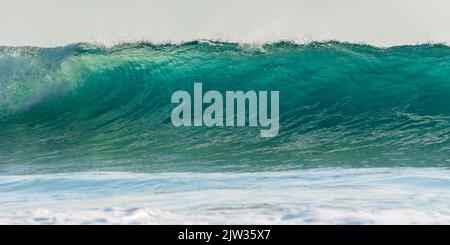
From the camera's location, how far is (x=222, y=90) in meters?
13.3

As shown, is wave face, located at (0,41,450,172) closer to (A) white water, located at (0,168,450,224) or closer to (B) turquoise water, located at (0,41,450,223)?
(B) turquoise water, located at (0,41,450,223)

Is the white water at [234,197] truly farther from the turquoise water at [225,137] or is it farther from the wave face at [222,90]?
the wave face at [222,90]

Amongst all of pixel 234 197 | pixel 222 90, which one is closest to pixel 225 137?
pixel 222 90

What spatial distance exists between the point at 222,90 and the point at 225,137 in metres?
2.46

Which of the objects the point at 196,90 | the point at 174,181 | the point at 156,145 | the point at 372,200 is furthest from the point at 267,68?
the point at 372,200

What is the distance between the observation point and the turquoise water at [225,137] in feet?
18.7

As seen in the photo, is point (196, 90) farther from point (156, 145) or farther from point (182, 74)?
point (156, 145)

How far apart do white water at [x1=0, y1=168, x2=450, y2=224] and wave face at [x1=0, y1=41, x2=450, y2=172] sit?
1117 mm

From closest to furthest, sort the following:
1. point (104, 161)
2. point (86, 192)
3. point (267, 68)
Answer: point (86, 192)
point (104, 161)
point (267, 68)

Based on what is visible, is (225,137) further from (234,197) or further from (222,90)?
(234,197)

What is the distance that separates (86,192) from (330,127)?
17.7ft

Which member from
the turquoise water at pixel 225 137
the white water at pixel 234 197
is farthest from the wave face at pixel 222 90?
the white water at pixel 234 197

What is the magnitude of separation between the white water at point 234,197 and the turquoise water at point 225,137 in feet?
0.07

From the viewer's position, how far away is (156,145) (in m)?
10.9
